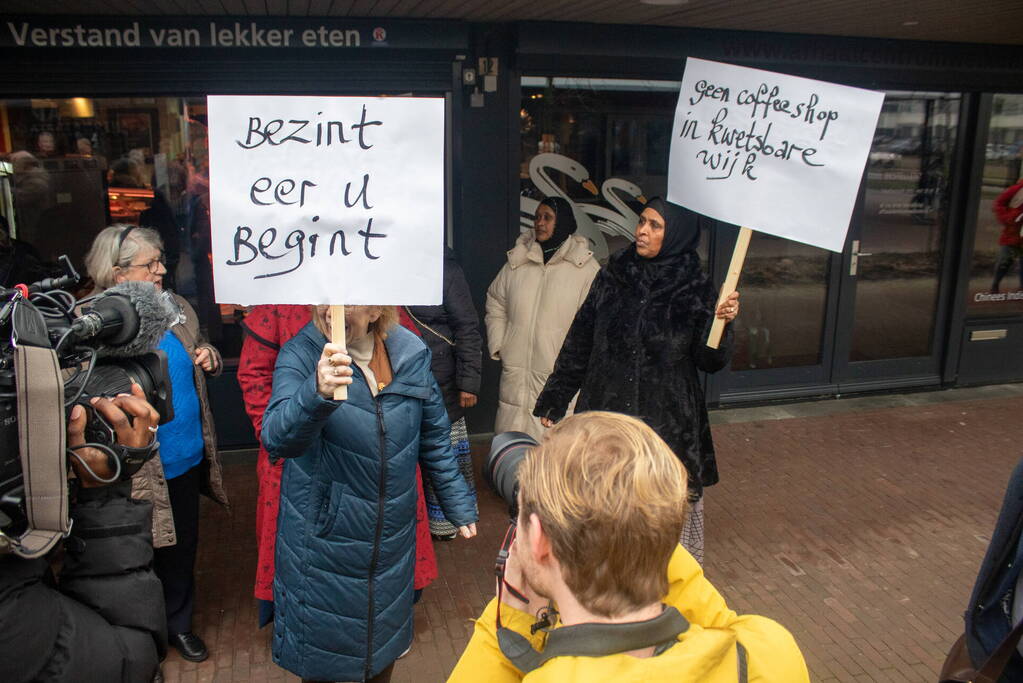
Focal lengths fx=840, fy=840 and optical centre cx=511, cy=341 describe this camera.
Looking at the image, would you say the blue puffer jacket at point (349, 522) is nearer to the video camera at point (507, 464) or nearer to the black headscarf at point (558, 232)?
the video camera at point (507, 464)

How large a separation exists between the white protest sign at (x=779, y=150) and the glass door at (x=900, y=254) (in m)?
4.05

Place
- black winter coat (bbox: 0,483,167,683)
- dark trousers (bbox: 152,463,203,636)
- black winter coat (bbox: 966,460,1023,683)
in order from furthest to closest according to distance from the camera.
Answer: dark trousers (bbox: 152,463,203,636) → black winter coat (bbox: 966,460,1023,683) → black winter coat (bbox: 0,483,167,683)

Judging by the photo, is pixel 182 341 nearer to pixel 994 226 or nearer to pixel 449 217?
pixel 449 217

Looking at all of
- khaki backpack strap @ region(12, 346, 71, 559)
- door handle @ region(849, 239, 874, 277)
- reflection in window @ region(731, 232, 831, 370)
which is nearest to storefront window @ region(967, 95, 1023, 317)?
door handle @ region(849, 239, 874, 277)

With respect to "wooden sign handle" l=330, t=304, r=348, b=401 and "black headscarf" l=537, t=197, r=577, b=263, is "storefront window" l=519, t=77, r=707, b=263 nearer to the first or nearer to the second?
"black headscarf" l=537, t=197, r=577, b=263

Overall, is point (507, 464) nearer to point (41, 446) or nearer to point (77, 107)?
point (41, 446)

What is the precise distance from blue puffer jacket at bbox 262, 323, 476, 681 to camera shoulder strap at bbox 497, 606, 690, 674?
141 centimetres

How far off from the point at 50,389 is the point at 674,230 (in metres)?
2.71

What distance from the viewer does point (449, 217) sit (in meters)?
5.91

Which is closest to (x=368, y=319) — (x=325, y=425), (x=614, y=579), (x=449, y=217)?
(x=325, y=425)

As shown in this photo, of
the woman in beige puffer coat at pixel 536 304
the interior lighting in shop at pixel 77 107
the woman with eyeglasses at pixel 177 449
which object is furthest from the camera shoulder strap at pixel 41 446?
the interior lighting in shop at pixel 77 107

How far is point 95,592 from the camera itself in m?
1.73

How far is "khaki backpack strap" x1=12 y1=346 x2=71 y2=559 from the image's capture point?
5.08ft

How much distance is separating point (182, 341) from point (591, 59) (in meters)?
3.67
